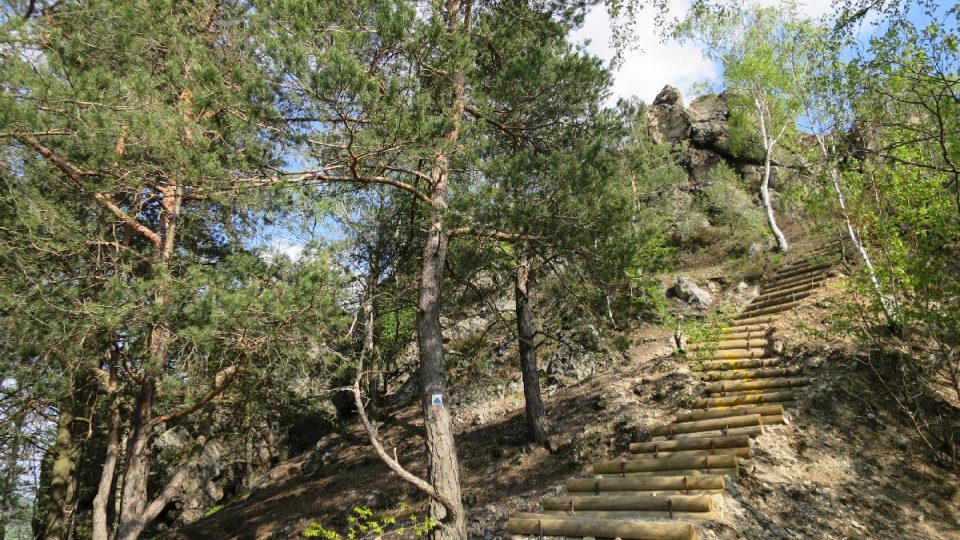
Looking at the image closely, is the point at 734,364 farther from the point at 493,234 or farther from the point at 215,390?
the point at 215,390

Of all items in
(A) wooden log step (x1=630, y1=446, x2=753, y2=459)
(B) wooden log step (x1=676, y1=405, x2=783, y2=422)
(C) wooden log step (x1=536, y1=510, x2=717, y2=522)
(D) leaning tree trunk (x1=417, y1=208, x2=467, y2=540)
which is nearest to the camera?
(C) wooden log step (x1=536, y1=510, x2=717, y2=522)

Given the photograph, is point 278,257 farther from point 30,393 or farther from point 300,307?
point 30,393

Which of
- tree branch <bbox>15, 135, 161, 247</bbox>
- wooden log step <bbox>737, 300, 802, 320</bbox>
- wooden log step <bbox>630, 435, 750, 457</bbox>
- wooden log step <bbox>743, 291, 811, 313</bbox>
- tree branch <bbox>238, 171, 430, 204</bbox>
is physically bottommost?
wooden log step <bbox>630, 435, 750, 457</bbox>

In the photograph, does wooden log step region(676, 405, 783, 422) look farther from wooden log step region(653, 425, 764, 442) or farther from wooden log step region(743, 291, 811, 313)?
wooden log step region(743, 291, 811, 313)

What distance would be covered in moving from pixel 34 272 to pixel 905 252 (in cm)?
1267

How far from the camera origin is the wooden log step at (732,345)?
427 inches

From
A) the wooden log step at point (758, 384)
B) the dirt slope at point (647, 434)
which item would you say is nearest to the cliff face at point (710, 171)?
the dirt slope at point (647, 434)

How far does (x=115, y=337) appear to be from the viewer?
23.4 feet

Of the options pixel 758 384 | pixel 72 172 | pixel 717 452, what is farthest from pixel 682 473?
pixel 72 172

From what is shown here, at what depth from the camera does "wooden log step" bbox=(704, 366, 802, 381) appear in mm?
9523

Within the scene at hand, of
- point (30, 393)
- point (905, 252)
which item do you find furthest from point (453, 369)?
point (905, 252)

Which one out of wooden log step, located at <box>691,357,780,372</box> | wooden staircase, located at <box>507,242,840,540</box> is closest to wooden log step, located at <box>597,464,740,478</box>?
wooden staircase, located at <box>507,242,840,540</box>

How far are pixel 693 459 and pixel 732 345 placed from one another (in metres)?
4.85

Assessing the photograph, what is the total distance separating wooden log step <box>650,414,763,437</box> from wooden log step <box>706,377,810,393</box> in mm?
1342
